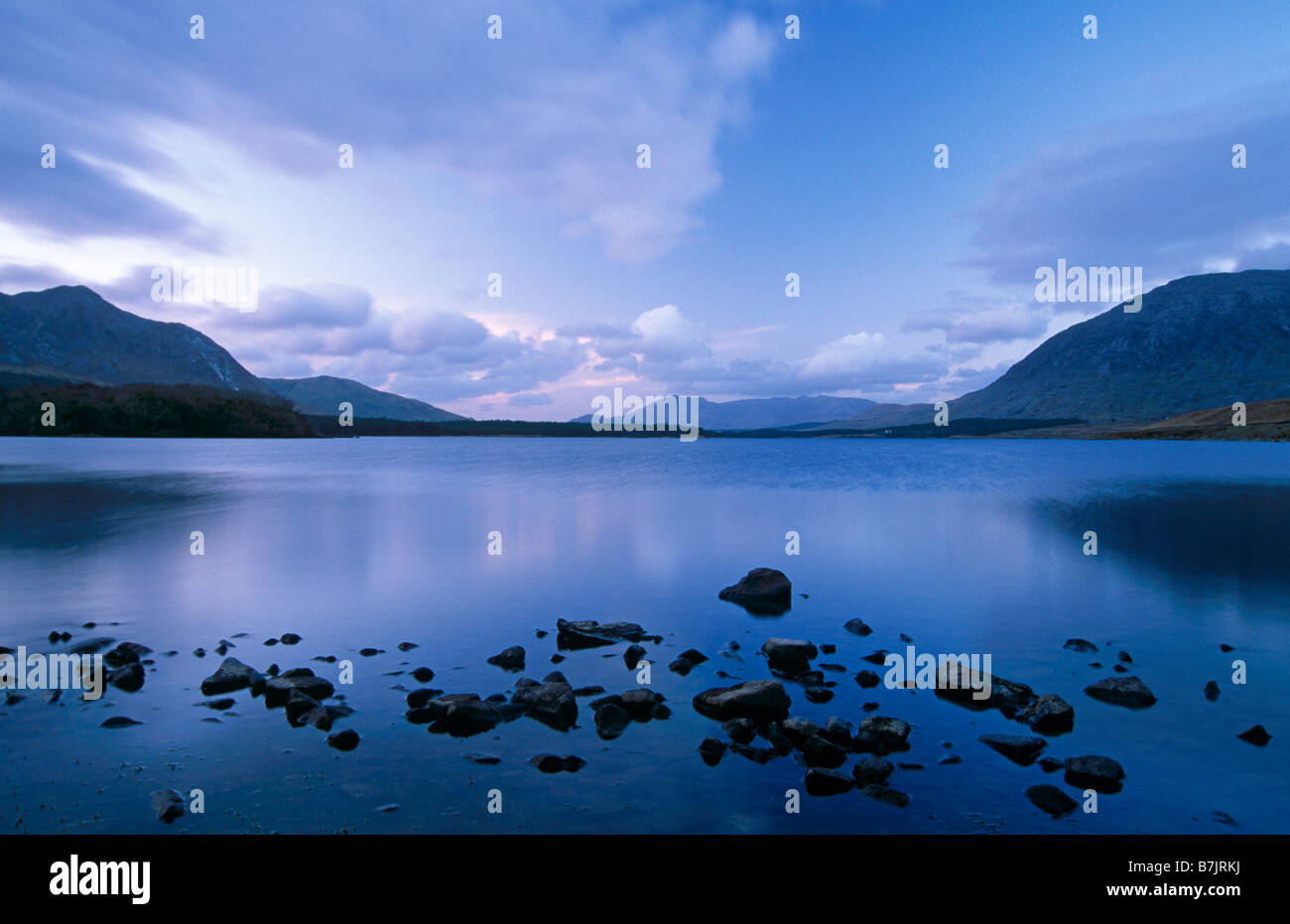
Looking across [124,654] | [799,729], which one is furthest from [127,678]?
[799,729]

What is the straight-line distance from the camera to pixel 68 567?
29.5 meters

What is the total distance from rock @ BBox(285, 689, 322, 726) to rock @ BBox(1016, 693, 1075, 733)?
14.7m

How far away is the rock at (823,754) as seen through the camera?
11.6 meters

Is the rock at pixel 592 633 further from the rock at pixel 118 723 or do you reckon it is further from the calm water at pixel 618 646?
the rock at pixel 118 723

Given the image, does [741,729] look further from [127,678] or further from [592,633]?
[127,678]

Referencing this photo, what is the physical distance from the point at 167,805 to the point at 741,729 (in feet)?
31.4

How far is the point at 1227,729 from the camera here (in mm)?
13539
